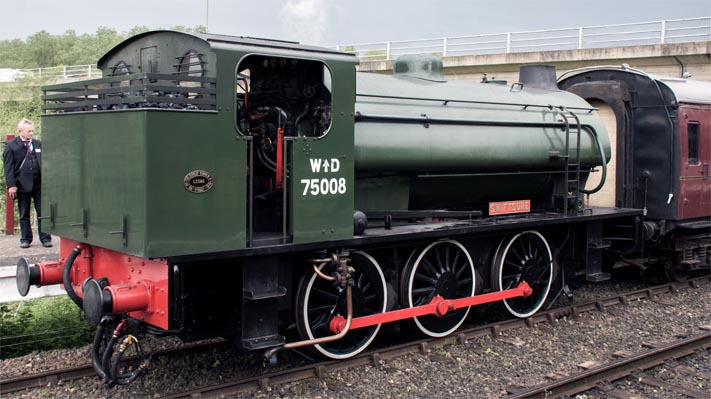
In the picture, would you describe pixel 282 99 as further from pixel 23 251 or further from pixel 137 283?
pixel 23 251

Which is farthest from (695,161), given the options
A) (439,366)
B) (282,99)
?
(282,99)

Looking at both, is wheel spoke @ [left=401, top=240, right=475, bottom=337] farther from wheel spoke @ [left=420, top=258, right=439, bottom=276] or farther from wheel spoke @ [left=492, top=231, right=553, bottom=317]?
wheel spoke @ [left=492, top=231, right=553, bottom=317]

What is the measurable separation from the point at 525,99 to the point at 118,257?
17.8 feet

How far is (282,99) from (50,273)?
265 cm

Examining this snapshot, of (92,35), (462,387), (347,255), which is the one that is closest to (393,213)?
(347,255)

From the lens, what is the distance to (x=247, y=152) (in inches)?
218

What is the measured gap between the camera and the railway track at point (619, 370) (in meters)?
5.94

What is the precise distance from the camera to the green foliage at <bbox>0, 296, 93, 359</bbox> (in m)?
7.25

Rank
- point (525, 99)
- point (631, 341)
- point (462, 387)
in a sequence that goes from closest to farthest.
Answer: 1. point (462, 387)
2. point (631, 341)
3. point (525, 99)

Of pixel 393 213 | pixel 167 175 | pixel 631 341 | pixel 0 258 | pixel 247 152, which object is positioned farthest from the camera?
pixel 0 258

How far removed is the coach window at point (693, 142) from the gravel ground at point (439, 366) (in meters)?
2.97

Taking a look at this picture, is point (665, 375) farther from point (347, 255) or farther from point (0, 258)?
point (0, 258)

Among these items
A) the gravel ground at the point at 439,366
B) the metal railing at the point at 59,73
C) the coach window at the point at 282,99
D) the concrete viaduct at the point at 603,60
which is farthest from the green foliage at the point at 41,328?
the metal railing at the point at 59,73

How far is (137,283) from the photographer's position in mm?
5434
